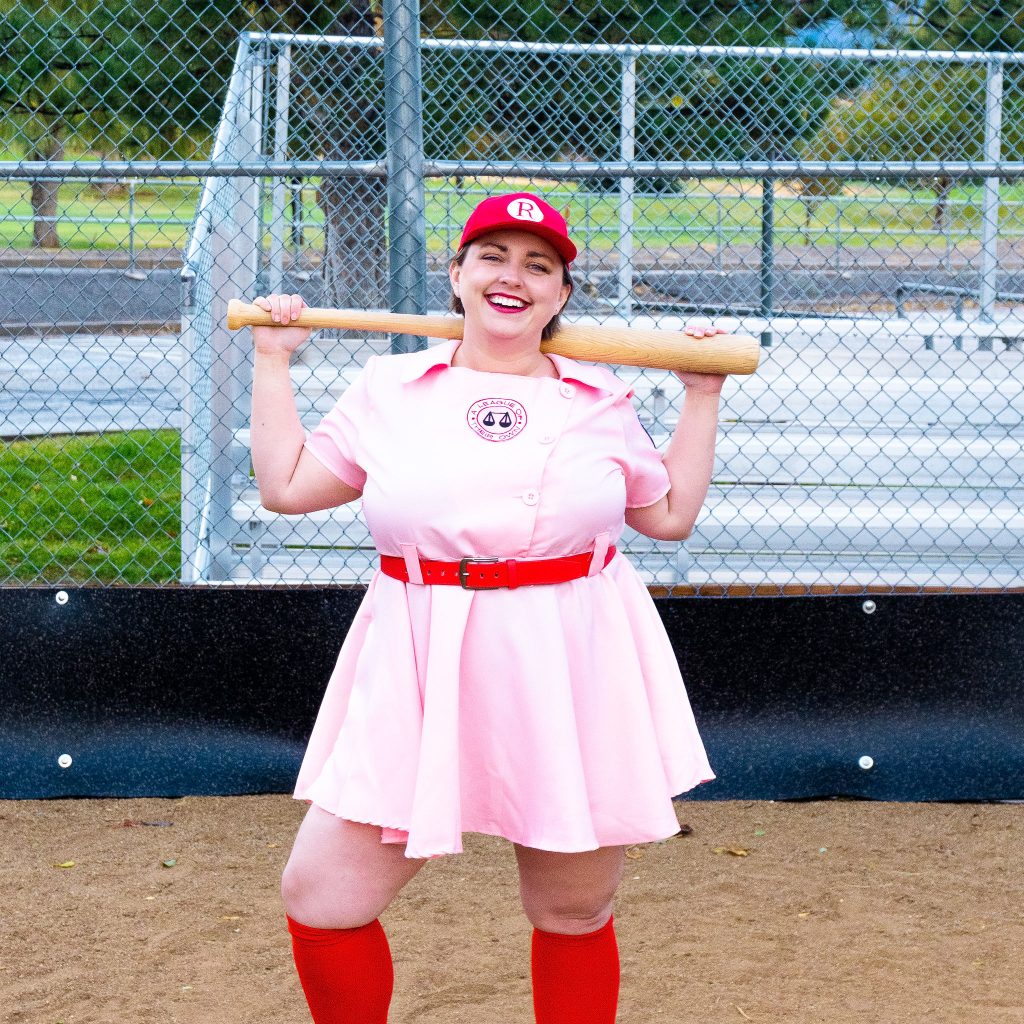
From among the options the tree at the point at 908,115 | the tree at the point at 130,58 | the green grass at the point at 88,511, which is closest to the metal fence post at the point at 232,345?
the green grass at the point at 88,511

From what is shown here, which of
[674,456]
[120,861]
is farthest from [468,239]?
[120,861]

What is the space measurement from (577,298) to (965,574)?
306 cm

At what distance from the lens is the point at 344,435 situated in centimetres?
231

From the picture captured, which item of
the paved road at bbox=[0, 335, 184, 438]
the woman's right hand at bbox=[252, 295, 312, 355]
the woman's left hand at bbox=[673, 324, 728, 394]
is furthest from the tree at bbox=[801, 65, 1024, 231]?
the woman's right hand at bbox=[252, 295, 312, 355]

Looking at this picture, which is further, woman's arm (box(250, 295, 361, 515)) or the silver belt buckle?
woman's arm (box(250, 295, 361, 515))

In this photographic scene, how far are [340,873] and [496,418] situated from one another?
74cm

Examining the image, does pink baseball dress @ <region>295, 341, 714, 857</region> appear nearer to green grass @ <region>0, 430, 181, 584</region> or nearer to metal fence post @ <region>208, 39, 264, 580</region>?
metal fence post @ <region>208, 39, 264, 580</region>

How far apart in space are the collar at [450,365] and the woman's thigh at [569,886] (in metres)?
0.75

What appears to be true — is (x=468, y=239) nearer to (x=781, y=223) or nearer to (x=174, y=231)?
(x=781, y=223)

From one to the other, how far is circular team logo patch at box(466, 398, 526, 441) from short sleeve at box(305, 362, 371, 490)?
0.20m

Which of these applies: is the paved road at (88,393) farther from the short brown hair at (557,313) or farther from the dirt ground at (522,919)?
the short brown hair at (557,313)

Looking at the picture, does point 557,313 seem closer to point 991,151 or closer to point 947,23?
point 991,151

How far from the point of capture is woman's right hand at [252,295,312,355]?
2291mm

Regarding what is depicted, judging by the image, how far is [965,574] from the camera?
5.84 metres
